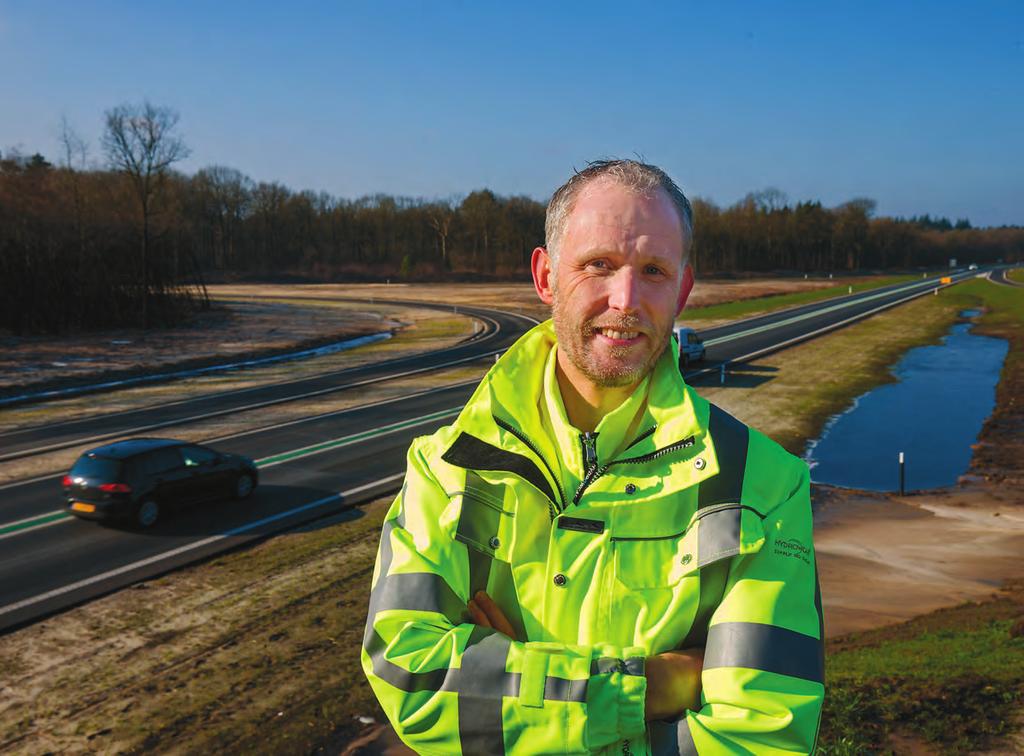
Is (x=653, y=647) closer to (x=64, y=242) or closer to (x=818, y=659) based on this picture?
(x=818, y=659)

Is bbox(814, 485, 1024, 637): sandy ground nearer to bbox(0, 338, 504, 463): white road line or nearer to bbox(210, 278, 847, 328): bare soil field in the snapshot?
bbox(0, 338, 504, 463): white road line

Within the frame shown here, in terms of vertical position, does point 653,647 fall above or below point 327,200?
below

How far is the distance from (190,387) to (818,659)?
34193 mm

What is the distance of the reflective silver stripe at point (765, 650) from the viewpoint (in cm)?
225

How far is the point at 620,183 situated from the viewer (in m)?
2.52

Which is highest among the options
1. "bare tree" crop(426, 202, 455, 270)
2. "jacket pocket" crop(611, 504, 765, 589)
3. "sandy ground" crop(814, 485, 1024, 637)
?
"bare tree" crop(426, 202, 455, 270)

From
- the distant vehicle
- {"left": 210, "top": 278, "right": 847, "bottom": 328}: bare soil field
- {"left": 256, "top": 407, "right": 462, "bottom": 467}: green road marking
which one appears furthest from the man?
{"left": 210, "top": 278, "right": 847, "bottom": 328}: bare soil field

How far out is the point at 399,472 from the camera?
20078 millimetres

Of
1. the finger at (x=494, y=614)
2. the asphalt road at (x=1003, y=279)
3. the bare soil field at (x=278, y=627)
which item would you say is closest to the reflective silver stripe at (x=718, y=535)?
the finger at (x=494, y=614)

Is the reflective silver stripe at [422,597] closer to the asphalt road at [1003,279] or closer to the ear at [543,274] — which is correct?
the ear at [543,274]

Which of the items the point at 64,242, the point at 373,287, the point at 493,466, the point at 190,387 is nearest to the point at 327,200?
the point at 373,287

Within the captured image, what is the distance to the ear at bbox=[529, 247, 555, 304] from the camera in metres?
2.76

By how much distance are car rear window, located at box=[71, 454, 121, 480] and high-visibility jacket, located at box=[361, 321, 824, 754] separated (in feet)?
47.9

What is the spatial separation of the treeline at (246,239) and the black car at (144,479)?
3660 centimetres
